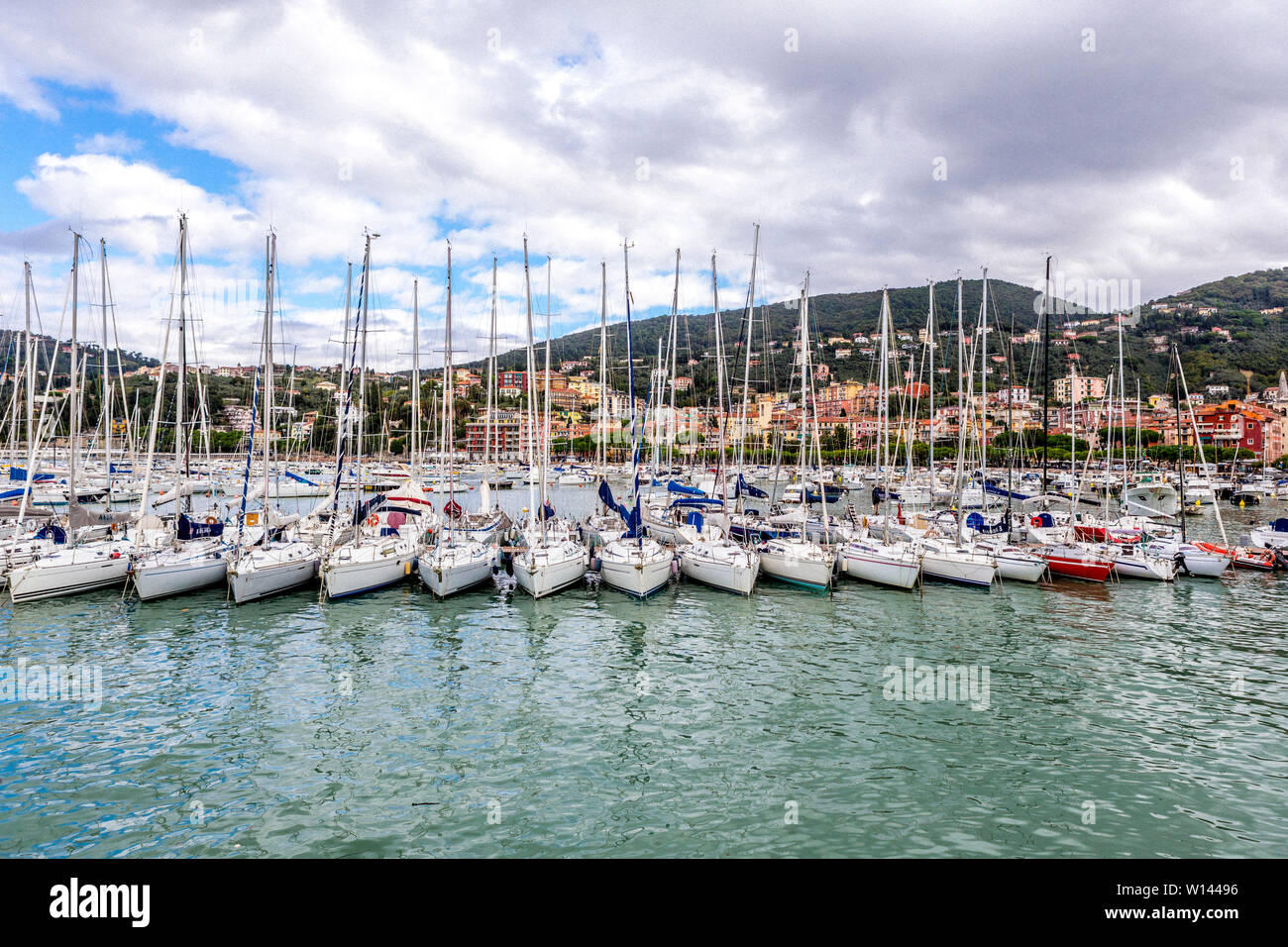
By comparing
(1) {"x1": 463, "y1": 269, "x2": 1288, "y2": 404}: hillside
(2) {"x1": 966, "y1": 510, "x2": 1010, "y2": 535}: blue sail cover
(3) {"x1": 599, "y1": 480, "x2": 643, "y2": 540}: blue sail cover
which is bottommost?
(2) {"x1": 966, "y1": 510, "x2": 1010, "y2": 535}: blue sail cover

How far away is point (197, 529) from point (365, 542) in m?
8.68

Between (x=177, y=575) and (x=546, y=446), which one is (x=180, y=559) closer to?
(x=177, y=575)

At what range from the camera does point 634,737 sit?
467 inches

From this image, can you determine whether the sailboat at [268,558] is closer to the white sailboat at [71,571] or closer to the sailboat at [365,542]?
the sailboat at [365,542]

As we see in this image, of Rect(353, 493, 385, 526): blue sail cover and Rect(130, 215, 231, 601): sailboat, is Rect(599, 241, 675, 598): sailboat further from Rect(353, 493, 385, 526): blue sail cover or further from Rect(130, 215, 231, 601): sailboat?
Rect(130, 215, 231, 601): sailboat

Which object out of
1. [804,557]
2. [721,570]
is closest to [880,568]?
[804,557]

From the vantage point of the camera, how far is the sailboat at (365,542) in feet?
71.6

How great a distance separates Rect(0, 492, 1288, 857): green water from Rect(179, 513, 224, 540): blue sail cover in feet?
19.4

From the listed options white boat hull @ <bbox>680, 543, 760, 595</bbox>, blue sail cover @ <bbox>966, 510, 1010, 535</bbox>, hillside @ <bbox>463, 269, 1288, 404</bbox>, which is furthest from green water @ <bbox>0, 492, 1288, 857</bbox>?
hillside @ <bbox>463, 269, 1288, 404</bbox>

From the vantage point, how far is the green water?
29.1 ft

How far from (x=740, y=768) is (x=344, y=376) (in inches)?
879

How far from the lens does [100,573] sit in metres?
21.9

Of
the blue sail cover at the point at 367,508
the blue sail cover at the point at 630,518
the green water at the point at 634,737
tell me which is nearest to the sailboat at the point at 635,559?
the blue sail cover at the point at 630,518
